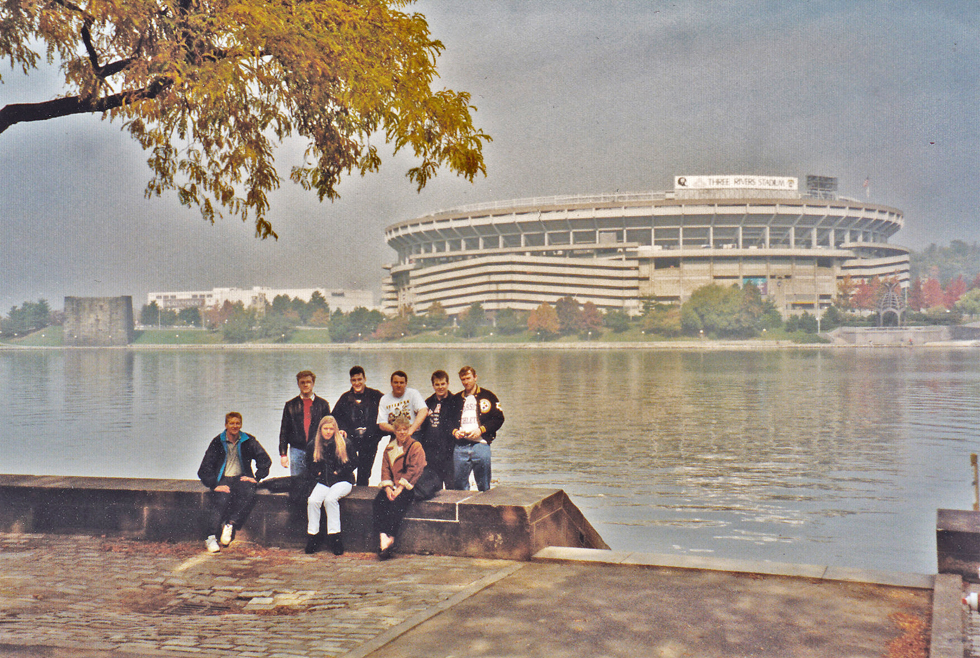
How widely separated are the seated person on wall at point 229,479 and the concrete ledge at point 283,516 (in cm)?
17

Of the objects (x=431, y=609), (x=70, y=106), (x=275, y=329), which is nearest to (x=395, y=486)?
(x=431, y=609)

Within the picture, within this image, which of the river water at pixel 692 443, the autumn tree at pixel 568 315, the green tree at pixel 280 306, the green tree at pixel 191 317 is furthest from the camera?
the green tree at pixel 191 317

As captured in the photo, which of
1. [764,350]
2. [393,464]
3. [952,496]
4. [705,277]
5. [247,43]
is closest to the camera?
[393,464]

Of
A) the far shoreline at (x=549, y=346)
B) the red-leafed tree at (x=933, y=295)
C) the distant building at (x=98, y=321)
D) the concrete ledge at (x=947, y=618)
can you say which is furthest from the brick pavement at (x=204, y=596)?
the red-leafed tree at (x=933, y=295)

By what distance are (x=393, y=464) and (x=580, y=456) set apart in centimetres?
2213

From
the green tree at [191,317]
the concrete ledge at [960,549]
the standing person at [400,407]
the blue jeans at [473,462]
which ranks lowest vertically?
the concrete ledge at [960,549]

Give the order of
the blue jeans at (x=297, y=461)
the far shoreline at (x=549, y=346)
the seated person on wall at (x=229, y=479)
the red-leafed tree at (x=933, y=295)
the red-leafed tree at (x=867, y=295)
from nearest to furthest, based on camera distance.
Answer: the seated person on wall at (x=229, y=479), the blue jeans at (x=297, y=461), the far shoreline at (x=549, y=346), the red-leafed tree at (x=867, y=295), the red-leafed tree at (x=933, y=295)

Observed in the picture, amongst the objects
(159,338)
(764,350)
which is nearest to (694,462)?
(764,350)

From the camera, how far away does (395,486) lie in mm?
8578

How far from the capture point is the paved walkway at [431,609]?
5770mm

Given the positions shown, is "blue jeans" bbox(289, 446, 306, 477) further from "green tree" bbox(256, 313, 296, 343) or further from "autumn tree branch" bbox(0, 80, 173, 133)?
"green tree" bbox(256, 313, 296, 343)

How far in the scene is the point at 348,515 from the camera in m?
8.89

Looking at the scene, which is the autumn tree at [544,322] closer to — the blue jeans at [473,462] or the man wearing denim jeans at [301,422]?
the blue jeans at [473,462]

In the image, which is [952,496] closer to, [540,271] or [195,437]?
[195,437]
